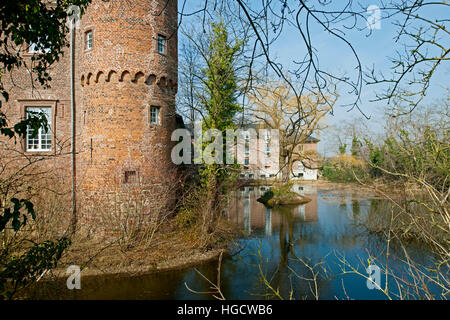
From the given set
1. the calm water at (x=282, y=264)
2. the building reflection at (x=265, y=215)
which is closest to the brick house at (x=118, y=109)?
the calm water at (x=282, y=264)

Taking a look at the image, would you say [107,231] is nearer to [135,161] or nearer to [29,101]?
[135,161]

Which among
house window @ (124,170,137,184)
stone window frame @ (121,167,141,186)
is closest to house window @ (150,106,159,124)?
stone window frame @ (121,167,141,186)

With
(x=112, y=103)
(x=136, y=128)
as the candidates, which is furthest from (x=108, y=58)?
(x=136, y=128)

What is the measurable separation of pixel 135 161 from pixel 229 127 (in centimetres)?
472

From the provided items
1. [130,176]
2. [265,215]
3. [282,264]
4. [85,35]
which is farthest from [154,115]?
[265,215]

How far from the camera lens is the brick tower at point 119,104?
428 inches

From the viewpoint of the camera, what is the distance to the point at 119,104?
1099 cm

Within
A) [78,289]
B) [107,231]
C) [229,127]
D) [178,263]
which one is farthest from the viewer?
[229,127]

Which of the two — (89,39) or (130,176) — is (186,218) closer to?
(130,176)

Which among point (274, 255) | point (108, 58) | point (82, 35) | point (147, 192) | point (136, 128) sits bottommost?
point (274, 255)

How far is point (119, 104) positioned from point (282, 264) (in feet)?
28.4

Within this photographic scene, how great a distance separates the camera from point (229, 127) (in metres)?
13.5

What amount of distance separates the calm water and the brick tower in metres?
3.53

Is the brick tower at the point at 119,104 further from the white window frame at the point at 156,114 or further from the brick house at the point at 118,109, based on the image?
the white window frame at the point at 156,114
